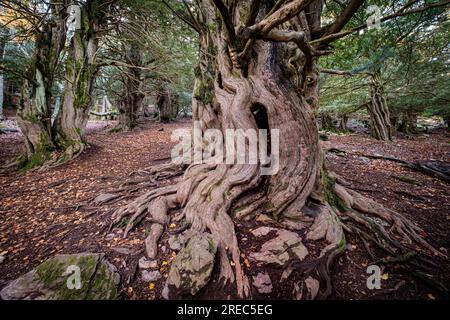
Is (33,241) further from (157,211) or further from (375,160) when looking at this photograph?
(375,160)

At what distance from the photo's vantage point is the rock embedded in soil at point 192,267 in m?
1.96

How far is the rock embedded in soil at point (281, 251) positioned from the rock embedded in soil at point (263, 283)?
0.16m

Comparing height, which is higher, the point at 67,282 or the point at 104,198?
the point at 104,198

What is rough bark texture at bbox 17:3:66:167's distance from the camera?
5.70 m

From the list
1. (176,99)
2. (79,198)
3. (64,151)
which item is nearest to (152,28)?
(64,151)

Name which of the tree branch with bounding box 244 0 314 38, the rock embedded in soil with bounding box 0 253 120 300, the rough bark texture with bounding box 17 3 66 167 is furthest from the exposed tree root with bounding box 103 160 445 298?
the rough bark texture with bounding box 17 3 66 167

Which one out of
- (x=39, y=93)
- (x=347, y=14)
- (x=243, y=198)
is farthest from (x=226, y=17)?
(x=39, y=93)

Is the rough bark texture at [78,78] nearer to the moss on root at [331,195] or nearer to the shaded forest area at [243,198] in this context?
the shaded forest area at [243,198]

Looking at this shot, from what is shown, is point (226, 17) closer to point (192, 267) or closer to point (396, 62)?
point (192, 267)

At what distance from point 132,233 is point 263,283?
1.78m

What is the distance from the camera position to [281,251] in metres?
2.33

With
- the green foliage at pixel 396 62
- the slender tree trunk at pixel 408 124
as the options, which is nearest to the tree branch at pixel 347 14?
the green foliage at pixel 396 62

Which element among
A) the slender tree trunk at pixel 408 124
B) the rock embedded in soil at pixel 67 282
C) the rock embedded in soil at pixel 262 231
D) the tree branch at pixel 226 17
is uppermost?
the tree branch at pixel 226 17

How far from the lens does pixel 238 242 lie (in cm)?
253
